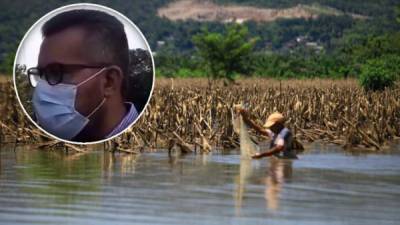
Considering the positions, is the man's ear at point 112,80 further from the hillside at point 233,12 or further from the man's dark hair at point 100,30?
the hillside at point 233,12

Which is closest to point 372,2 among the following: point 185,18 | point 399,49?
point 185,18

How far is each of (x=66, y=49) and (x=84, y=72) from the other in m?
0.26

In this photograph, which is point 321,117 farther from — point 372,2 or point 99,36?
point 372,2

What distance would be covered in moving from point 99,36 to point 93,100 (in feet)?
1.75

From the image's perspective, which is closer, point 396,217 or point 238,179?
point 396,217

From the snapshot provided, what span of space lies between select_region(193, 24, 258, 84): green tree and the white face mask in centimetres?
4329

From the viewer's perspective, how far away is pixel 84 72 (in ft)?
35.6

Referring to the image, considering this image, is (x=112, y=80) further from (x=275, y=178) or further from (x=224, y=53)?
(x=224, y=53)

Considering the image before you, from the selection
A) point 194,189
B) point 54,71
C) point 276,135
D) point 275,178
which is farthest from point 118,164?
point 54,71

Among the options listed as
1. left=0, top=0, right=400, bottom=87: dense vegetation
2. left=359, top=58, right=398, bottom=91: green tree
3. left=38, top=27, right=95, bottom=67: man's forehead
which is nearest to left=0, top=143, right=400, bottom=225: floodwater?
left=38, top=27, right=95, bottom=67: man's forehead

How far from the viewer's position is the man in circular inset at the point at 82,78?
35.3 ft

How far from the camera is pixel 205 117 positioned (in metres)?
21.0

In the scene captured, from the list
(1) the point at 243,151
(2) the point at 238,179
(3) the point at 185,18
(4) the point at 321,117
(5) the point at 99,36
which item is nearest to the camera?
(5) the point at 99,36

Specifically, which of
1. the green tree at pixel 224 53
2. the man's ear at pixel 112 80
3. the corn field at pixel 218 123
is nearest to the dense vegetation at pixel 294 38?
the green tree at pixel 224 53
